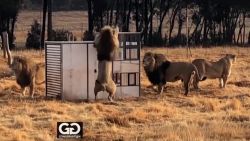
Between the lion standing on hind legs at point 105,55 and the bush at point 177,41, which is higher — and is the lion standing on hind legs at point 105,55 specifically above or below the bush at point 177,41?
above

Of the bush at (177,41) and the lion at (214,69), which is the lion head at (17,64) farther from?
the bush at (177,41)

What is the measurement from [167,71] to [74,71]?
357 centimetres

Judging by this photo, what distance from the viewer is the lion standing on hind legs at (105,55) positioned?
67.7 ft

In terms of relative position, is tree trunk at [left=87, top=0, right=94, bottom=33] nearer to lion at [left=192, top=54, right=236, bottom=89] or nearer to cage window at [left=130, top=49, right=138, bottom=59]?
lion at [left=192, top=54, right=236, bottom=89]

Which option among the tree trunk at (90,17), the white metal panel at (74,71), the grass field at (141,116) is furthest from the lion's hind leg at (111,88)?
the tree trunk at (90,17)

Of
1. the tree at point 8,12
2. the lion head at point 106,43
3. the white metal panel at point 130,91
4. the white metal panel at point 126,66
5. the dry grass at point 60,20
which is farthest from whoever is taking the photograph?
the dry grass at point 60,20

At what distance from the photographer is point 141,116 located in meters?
17.0

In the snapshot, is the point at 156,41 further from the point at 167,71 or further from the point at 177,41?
the point at 167,71

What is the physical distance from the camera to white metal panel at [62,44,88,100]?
70.7 ft

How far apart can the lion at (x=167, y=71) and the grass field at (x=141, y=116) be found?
48 centimetres

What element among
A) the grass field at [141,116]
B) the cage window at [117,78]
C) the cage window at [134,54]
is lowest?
the grass field at [141,116]

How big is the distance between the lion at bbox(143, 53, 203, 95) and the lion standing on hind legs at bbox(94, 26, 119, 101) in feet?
9.56

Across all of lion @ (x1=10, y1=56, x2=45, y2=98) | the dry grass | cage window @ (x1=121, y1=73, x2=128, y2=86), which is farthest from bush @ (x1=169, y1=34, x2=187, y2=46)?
lion @ (x1=10, y1=56, x2=45, y2=98)

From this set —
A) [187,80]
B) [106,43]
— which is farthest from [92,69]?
[187,80]
